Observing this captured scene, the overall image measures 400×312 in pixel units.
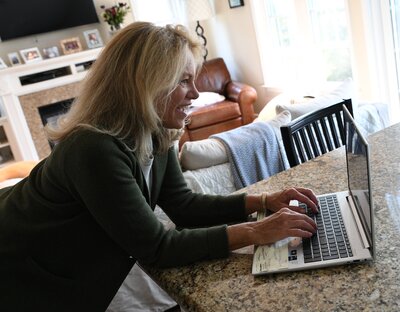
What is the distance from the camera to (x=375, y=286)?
798 millimetres

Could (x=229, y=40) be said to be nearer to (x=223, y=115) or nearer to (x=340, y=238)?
(x=223, y=115)

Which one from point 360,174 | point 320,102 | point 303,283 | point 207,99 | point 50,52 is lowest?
point 207,99

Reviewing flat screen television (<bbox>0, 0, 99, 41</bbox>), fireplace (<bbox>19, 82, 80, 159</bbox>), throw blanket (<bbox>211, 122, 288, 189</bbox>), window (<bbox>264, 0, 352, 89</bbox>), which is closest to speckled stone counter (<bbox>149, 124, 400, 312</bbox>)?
throw blanket (<bbox>211, 122, 288, 189</bbox>)

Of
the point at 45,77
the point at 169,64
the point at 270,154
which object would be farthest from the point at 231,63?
the point at 169,64

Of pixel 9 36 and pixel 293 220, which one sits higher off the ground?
pixel 9 36

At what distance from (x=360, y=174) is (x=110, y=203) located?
55cm

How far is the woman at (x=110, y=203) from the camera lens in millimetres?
988

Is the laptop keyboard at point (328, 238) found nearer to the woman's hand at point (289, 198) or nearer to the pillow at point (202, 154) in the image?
the woman's hand at point (289, 198)

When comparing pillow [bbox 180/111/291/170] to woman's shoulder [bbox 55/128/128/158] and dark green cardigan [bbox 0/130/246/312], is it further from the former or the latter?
woman's shoulder [bbox 55/128/128/158]

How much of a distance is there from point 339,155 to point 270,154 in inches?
41.0

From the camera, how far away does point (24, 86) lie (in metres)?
5.45

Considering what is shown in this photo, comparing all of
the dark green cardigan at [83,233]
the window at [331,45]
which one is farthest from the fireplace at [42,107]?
the dark green cardigan at [83,233]

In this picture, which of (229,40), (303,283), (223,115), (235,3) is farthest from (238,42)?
(303,283)

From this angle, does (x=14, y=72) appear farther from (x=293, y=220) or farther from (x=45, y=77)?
(x=293, y=220)
